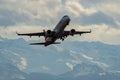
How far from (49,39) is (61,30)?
19.7 ft

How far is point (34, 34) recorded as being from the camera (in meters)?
125

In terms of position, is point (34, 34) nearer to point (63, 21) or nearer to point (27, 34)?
point (27, 34)

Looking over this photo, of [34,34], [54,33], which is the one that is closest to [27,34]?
[34,34]

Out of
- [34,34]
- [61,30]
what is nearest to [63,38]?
[61,30]

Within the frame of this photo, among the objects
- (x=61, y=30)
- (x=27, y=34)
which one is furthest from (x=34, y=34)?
(x=61, y=30)

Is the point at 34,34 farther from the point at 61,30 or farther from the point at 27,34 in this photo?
the point at 61,30

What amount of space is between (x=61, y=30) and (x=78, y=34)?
792cm

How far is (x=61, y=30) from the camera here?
119438 mm

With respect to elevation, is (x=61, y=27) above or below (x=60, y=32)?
above

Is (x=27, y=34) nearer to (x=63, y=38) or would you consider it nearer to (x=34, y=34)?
(x=34, y=34)

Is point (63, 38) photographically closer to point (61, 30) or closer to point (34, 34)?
point (61, 30)

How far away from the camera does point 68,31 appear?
395 ft

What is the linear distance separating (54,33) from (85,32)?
1154 cm

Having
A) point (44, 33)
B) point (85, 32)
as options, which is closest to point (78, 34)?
point (85, 32)
